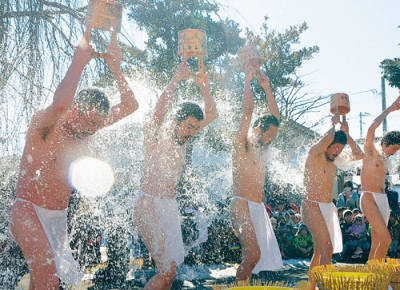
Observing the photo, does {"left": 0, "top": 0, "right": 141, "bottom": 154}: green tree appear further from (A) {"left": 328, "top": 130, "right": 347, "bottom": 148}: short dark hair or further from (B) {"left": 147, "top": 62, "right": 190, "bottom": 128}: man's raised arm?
(A) {"left": 328, "top": 130, "right": 347, "bottom": 148}: short dark hair

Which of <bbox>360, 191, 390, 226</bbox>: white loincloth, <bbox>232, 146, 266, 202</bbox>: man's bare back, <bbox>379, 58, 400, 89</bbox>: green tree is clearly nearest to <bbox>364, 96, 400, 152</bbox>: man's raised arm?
<bbox>360, 191, 390, 226</bbox>: white loincloth

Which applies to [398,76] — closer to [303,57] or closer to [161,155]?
[303,57]

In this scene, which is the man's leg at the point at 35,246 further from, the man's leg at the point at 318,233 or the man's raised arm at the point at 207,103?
the man's leg at the point at 318,233

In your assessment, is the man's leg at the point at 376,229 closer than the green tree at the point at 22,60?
No

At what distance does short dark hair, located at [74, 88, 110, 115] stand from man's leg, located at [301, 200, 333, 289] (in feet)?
9.05

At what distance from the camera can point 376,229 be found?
5348mm

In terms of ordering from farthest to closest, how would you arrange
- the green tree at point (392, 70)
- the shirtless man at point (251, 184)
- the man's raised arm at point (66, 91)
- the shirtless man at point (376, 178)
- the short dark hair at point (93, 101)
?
1. the green tree at point (392, 70)
2. the shirtless man at point (376, 178)
3. the shirtless man at point (251, 184)
4. the short dark hair at point (93, 101)
5. the man's raised arm at point (66, 91)

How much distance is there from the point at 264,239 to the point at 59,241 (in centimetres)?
208

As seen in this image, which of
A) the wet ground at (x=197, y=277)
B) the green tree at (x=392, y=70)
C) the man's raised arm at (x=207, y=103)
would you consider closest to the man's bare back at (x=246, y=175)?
the man's raised arm at (x=207, y=103)

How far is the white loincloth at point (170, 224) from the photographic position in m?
3.67

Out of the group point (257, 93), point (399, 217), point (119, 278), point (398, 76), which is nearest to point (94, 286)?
point (119, 278)

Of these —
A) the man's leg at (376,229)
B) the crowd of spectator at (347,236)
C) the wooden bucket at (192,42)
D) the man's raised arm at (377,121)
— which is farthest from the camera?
the crowd of spectator at (347,236)

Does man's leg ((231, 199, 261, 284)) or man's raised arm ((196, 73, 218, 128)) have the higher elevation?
man's raised arm ((196, 73, 218, 128))

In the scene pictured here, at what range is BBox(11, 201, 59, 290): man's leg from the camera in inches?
110
